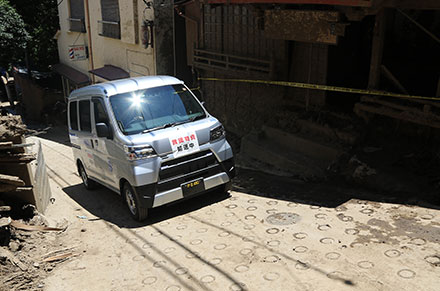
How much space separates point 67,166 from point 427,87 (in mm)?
9932

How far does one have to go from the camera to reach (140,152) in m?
7.11

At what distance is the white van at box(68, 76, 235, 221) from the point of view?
23.5 ft

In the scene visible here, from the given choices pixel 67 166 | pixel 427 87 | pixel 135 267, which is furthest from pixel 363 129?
pixel 67 166

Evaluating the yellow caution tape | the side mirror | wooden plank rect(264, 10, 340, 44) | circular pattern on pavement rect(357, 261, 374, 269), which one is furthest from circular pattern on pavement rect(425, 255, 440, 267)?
the side mirror

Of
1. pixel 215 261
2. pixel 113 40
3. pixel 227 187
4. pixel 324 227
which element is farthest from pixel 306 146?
pixel 113 40

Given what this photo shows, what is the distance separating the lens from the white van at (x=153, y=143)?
7168 millimetres

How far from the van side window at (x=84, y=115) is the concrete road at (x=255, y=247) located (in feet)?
5.79

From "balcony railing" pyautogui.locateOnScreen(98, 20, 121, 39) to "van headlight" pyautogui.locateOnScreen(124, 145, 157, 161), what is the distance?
11.5 metres

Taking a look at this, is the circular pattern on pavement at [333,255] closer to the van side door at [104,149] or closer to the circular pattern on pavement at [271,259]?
the circular pattern on pavement at [271,259]

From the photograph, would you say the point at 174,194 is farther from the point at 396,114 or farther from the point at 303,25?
the point at 303,25

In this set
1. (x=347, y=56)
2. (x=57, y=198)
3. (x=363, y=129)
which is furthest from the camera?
(x=347, y=56)

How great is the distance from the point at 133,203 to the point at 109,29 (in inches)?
492

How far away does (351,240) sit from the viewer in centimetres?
591

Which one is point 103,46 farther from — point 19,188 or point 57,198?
point 19,188
